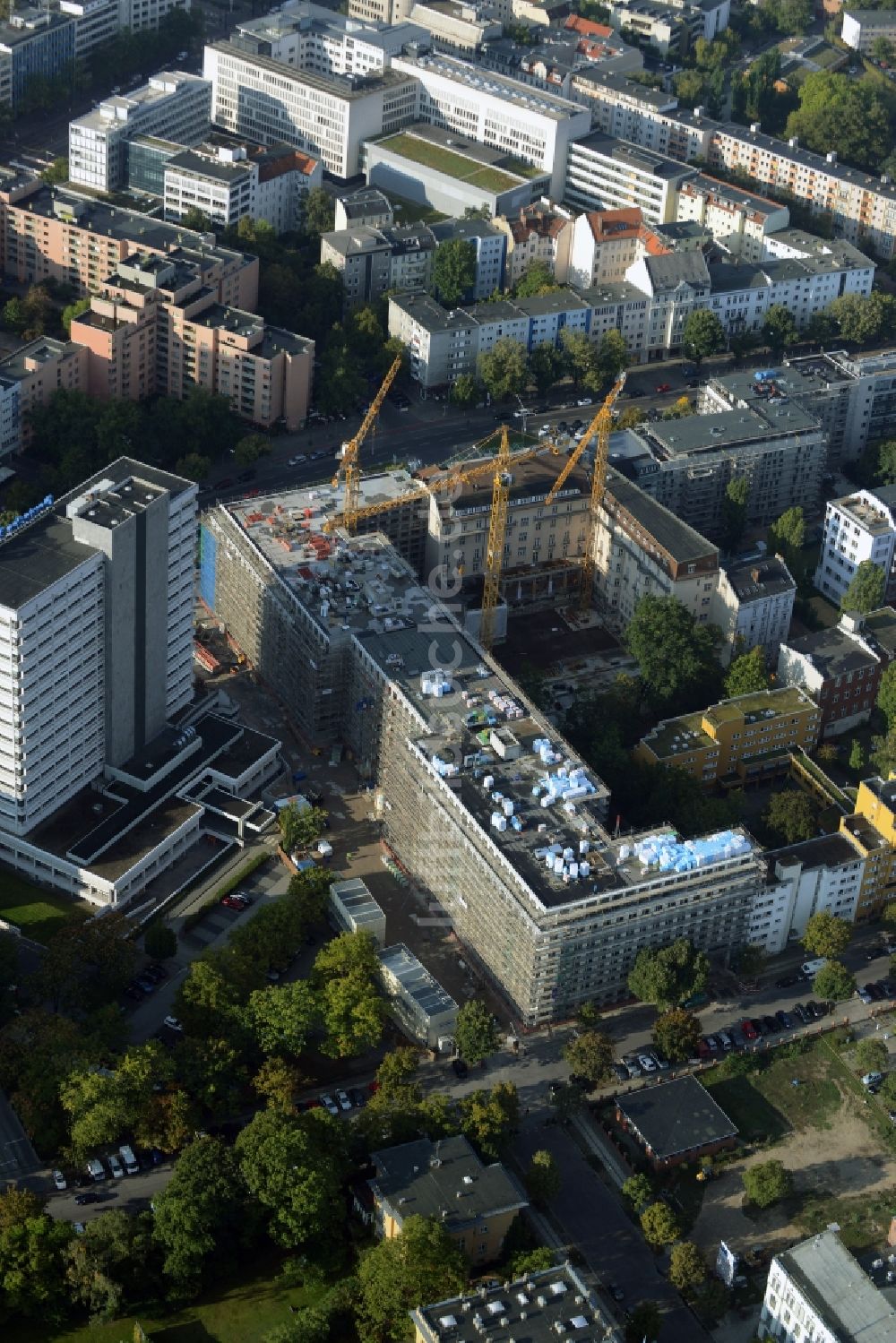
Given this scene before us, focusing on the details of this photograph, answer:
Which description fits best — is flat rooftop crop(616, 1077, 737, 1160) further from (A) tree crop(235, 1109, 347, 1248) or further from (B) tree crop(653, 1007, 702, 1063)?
(A) tree crop(235, 1109, 347, 1248)

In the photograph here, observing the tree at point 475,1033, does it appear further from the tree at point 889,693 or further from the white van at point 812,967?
the tree at point 889,693

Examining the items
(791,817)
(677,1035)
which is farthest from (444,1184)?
(791,817)

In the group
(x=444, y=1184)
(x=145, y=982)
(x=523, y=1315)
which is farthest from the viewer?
(x=145, y=982)

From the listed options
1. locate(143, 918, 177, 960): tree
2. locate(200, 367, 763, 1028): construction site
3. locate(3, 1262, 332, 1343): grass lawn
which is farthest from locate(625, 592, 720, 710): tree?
locate(3, 1262, 332, 1343): grass lawn

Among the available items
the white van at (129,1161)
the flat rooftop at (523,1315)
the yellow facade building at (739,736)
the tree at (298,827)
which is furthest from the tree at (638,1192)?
the yellow facade building at (739,736)

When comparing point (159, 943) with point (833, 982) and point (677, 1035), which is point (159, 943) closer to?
point (677, 1035)

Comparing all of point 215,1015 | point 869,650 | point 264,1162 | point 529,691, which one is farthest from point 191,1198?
point 869,650
